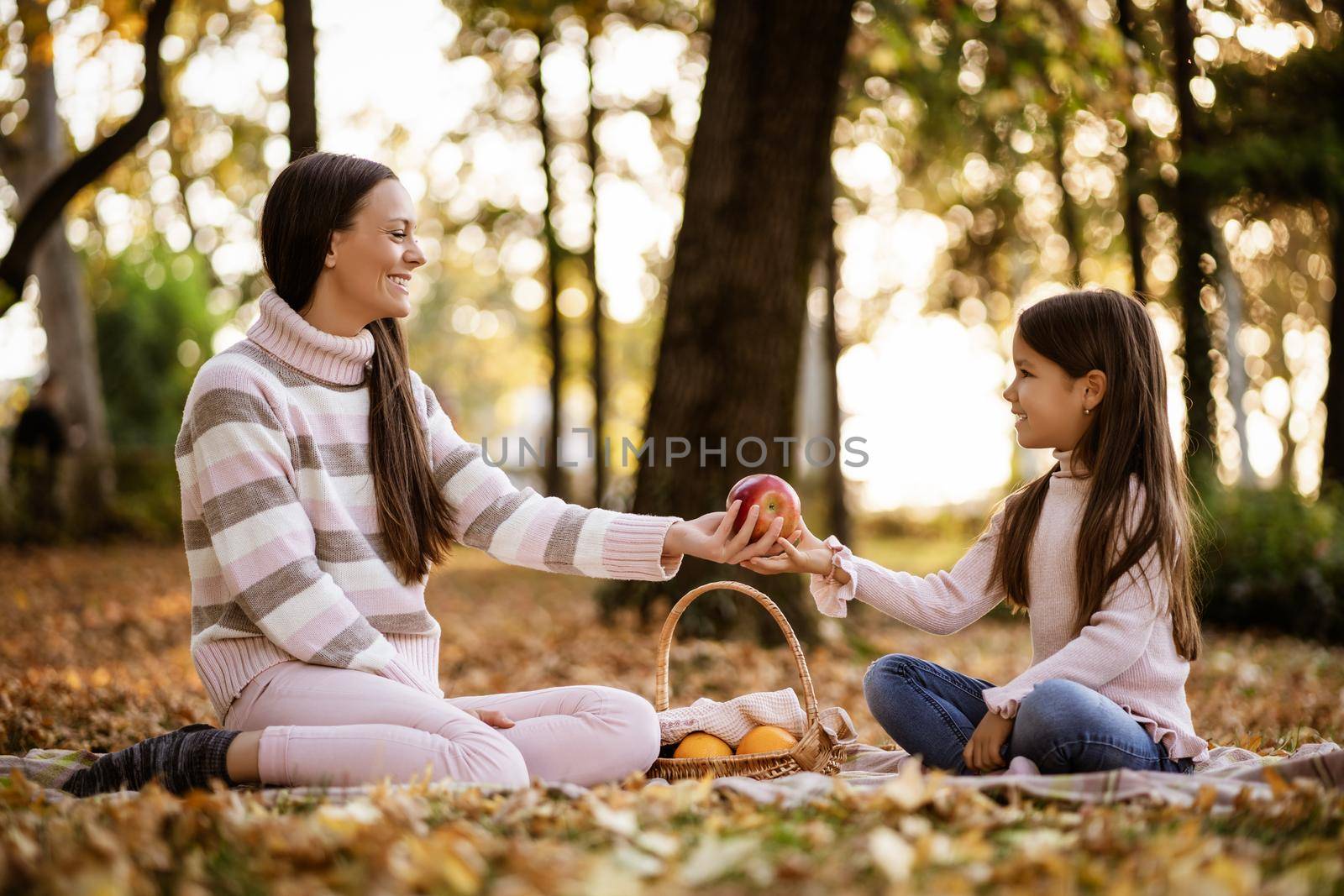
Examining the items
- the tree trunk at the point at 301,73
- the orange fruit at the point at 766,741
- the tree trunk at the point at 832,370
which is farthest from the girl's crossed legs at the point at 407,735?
the tree trunk at the point at 832,370

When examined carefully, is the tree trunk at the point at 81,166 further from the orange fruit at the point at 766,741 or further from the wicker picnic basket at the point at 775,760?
the orange fruit at the point at 766,741

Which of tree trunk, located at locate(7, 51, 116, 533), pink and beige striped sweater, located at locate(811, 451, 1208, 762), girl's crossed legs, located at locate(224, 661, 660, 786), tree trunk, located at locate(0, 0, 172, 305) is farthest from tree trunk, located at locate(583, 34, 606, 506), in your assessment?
girl's crossed legs, located at locate(224, 661, 660, 786)

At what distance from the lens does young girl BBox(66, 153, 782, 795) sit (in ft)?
10.6

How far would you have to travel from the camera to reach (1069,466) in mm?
3713

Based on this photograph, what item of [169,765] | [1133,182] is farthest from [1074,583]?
[1133,182]

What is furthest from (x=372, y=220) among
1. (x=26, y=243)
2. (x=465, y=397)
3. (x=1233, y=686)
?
(x=465, y=397)

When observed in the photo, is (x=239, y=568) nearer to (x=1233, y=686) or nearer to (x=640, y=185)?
(x=1233, y=686)

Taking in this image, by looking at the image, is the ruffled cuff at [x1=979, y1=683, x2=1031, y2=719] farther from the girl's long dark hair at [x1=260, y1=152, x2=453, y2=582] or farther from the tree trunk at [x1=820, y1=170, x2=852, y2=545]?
the tree trunk at [x1=820, y1=170, x2=852, y2=545]

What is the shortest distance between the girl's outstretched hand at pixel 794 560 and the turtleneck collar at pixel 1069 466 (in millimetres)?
757

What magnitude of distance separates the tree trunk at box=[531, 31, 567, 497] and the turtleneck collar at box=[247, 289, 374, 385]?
11317 mm

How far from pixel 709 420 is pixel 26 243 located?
5789mm

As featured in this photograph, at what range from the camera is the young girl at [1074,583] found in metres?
3.35

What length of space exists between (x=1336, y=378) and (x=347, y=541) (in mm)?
12740

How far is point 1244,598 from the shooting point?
33.5ft
